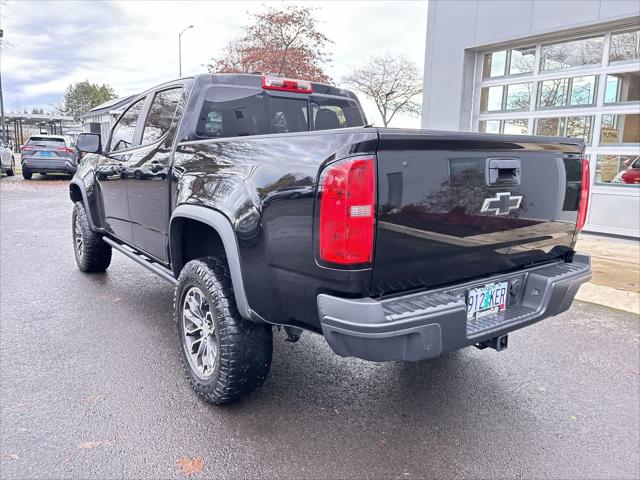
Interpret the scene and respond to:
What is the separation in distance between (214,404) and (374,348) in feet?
4.23

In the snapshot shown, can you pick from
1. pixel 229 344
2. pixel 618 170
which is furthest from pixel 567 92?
pixel 229 344

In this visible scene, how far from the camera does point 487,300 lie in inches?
105

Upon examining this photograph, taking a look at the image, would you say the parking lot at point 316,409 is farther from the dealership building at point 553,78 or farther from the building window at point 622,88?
the building window at point 622,88

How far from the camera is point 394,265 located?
2.27 meters

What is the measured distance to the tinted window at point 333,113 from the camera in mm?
4281

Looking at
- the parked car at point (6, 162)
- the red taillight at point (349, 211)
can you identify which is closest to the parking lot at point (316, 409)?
the red taillight at point (349, 211)

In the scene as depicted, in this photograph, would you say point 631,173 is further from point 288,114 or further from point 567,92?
point 288,114

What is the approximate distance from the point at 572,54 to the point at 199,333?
27.4 feet

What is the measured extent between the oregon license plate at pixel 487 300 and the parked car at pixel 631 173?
22.0ft

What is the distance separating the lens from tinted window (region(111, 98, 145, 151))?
4461mm

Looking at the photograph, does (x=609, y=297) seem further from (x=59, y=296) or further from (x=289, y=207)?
(x=59, y=296)

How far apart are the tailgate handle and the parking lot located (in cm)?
140

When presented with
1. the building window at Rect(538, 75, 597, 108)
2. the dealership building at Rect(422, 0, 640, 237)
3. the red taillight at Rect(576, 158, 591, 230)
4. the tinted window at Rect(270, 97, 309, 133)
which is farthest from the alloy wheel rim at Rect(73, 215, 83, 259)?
the building window at Rect(538, 75, 597, 108)

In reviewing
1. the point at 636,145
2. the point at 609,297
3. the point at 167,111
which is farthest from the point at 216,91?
the point at 636,145
